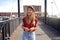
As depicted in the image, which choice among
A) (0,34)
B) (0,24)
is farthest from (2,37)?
(0,24)

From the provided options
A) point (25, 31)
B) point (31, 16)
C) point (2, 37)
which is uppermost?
point (31, 16)

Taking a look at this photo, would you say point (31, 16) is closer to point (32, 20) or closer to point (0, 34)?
point (32, 20)

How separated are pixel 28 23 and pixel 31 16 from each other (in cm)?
25

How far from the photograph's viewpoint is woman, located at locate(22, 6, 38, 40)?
6500 mm

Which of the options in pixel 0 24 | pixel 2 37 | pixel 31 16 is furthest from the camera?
pixel 2 37

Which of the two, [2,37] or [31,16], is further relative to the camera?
[2,37]

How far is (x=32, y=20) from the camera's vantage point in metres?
6.53

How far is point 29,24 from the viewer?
6578mm

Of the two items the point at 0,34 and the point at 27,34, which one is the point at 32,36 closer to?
the point at 27,34

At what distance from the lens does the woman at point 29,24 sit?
650 cm

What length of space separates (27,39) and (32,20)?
61 centimetres

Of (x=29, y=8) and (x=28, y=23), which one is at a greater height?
(x=29, y=8)

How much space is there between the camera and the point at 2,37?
9.35 metres

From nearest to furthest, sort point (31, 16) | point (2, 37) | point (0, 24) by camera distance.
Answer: point (31, 16), point (0, 24), point (2, 37)
